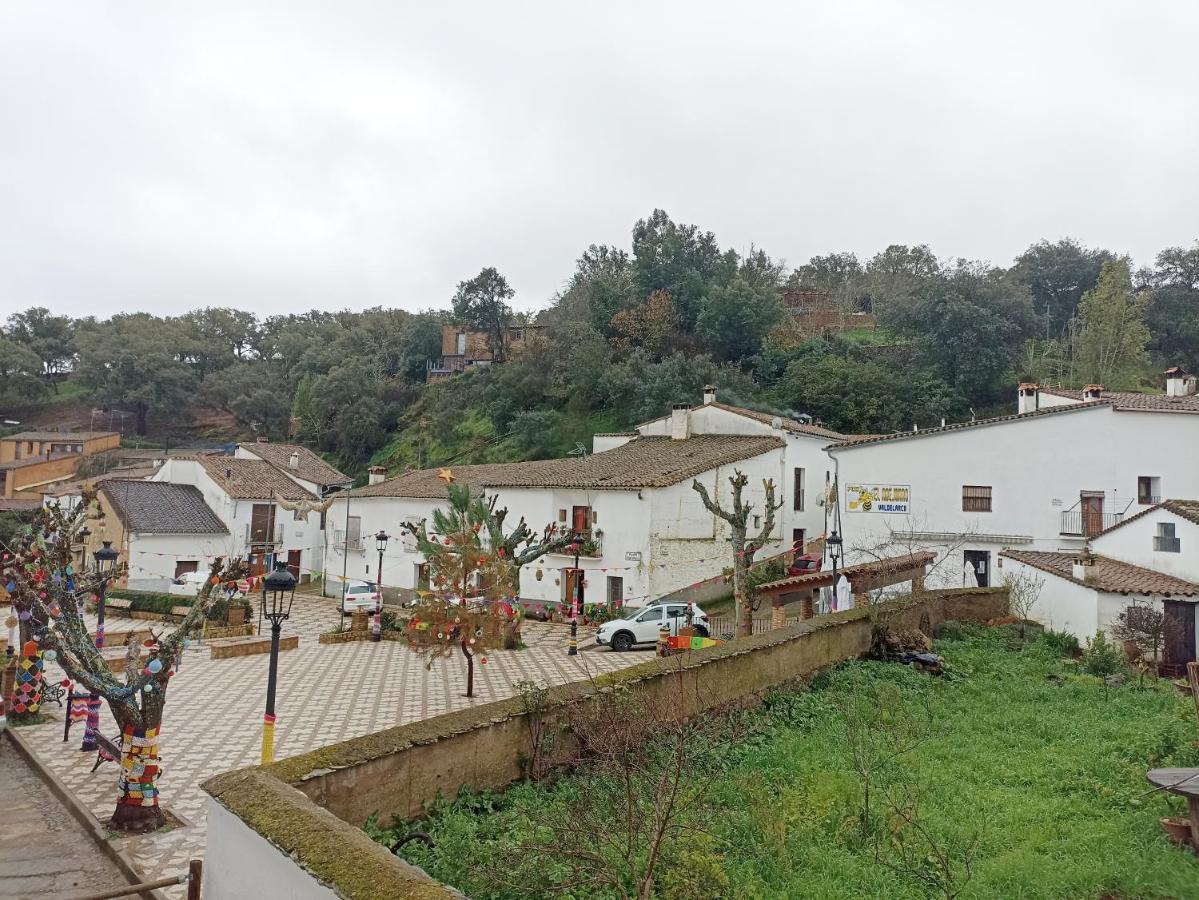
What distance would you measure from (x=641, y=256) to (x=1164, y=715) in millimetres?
43157

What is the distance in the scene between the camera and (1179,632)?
16.2 metres

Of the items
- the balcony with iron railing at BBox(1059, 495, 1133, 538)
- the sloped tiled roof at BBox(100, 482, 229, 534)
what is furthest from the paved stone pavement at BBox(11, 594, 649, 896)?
the sloped tiled roof at BBox(100, 482, 229, 534)

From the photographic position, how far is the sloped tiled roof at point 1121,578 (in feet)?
53.9

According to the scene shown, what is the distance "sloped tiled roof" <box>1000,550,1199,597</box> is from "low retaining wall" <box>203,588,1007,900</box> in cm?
781

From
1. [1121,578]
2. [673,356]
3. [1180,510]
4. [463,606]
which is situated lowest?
[463,606]

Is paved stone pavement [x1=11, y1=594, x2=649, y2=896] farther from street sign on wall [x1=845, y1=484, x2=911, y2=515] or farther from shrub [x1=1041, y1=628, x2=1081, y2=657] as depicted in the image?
street sign on wall [x1=845, y1=484, x2=911, y2=515]

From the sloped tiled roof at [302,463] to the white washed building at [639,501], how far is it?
9.75m

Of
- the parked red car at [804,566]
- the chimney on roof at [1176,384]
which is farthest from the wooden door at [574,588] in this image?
the chimney on roof at [1176,384]

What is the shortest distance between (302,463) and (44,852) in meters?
39.9

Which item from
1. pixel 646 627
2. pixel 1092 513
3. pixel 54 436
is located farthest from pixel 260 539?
pixel 1092 513

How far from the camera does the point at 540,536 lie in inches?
1131

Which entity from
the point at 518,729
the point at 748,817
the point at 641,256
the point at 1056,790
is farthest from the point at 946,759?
the point at 641,256

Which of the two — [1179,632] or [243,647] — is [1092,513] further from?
[243,647]

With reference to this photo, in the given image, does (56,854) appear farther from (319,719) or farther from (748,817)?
(748,817)
